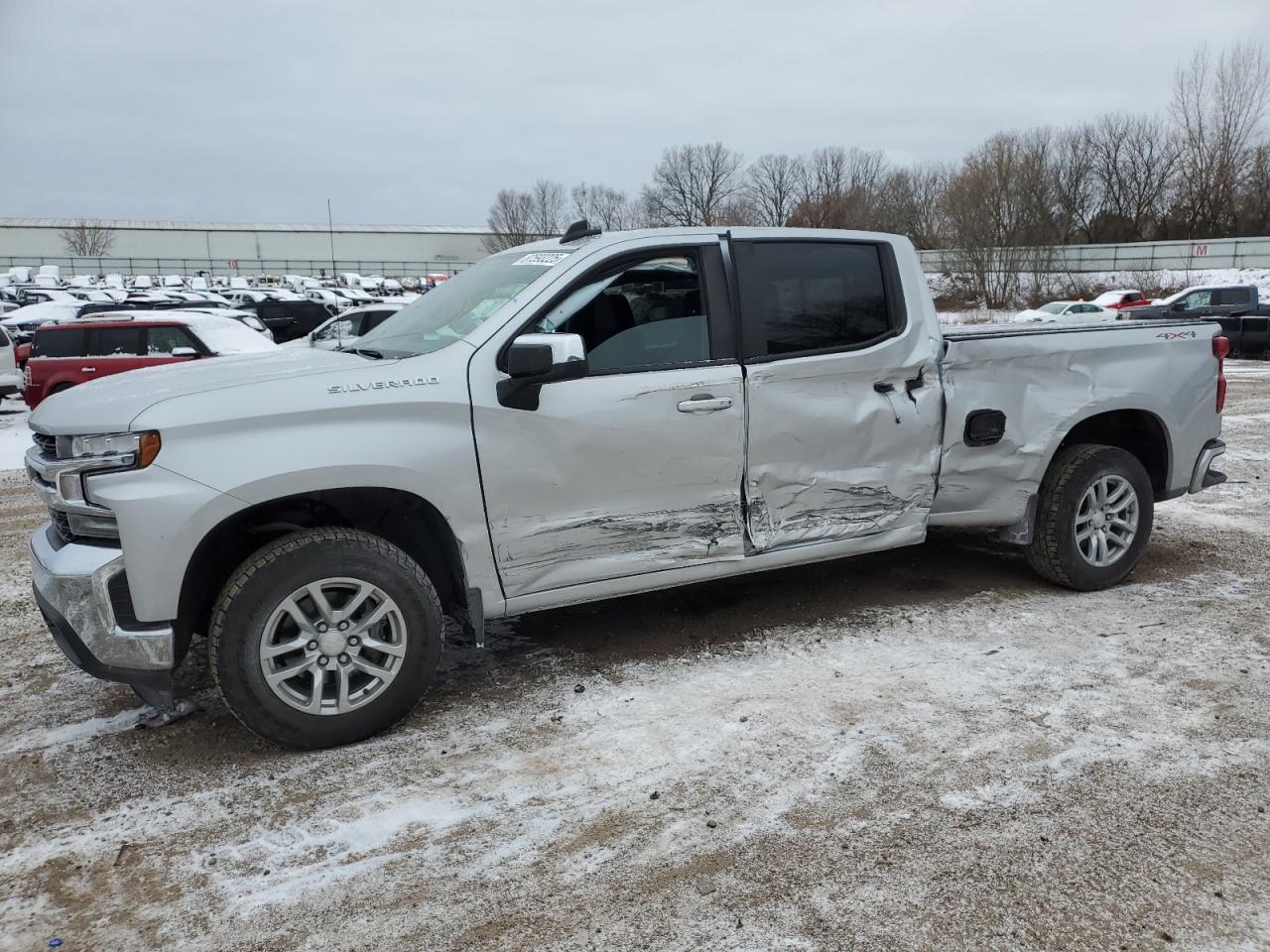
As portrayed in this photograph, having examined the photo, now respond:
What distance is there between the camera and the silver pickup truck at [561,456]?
3424mm

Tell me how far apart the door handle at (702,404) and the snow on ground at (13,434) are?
8006 mm

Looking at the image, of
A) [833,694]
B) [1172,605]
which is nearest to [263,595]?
[833,694]

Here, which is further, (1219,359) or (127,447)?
(1219,359)

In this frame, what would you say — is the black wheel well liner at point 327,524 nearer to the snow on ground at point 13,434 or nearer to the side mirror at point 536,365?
the side mirror at point 536,365

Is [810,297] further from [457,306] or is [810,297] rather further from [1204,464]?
[1204,464]

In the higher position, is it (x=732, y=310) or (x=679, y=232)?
(x=679, y=232)

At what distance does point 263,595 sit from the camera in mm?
3441

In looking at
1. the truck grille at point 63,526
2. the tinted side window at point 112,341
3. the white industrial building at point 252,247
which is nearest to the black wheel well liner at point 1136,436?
the truck grille at point 63,526

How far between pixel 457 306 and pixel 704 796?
2.43 m

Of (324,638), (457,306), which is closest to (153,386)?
(324,638)

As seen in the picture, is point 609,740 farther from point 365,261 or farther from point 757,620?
point 365,261

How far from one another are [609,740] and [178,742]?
1713 mm

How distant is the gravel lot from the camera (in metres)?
2.66

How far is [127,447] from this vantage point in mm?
3344
